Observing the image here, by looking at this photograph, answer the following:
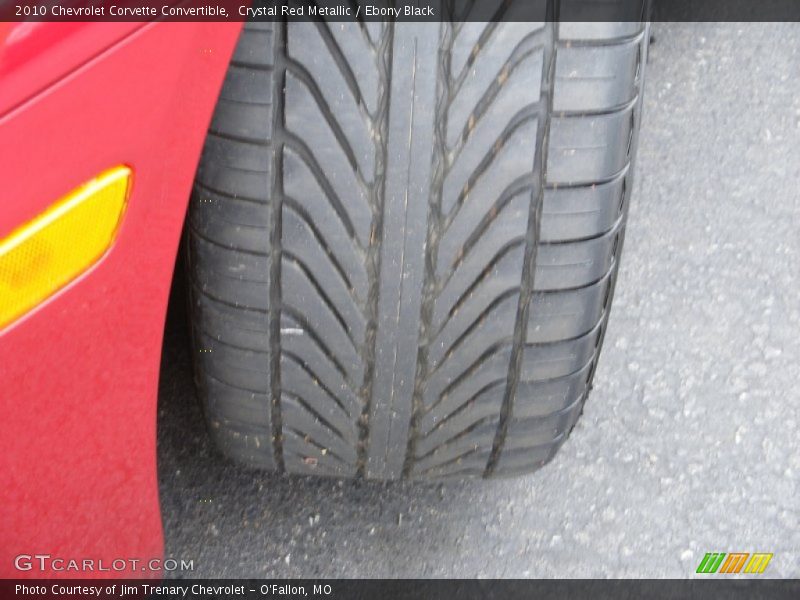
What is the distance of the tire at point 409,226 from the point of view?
0.79 m

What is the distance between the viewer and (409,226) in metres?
0.84

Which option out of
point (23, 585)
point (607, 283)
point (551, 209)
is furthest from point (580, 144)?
point (23, 585)

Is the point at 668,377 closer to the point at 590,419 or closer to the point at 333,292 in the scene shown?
the point at 590,419

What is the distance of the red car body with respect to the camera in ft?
1.73

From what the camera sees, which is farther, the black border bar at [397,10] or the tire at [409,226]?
the tire at [409,226]

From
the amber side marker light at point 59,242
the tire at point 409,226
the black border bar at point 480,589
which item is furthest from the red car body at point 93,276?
the black border bar at point 480,589

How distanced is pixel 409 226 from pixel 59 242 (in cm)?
35

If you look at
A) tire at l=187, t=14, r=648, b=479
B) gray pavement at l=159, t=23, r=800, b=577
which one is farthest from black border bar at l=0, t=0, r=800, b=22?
gray pavement at l=159, t=23, r=800, b=577

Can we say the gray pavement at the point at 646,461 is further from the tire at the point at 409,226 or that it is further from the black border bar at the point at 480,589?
the tire at the point at 409,226

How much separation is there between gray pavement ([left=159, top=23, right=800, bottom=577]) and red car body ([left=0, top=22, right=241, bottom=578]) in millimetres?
390

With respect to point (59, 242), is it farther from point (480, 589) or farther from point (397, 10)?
point (480, 589)

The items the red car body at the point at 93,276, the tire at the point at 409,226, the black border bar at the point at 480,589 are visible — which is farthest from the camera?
the black border bar at the point at 480,589

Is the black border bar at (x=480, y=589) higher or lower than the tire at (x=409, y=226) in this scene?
lower

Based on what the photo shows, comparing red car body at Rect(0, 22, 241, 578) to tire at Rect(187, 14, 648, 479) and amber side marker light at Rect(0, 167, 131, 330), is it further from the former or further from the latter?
tire at Rect(187, 14, 648, 479)
